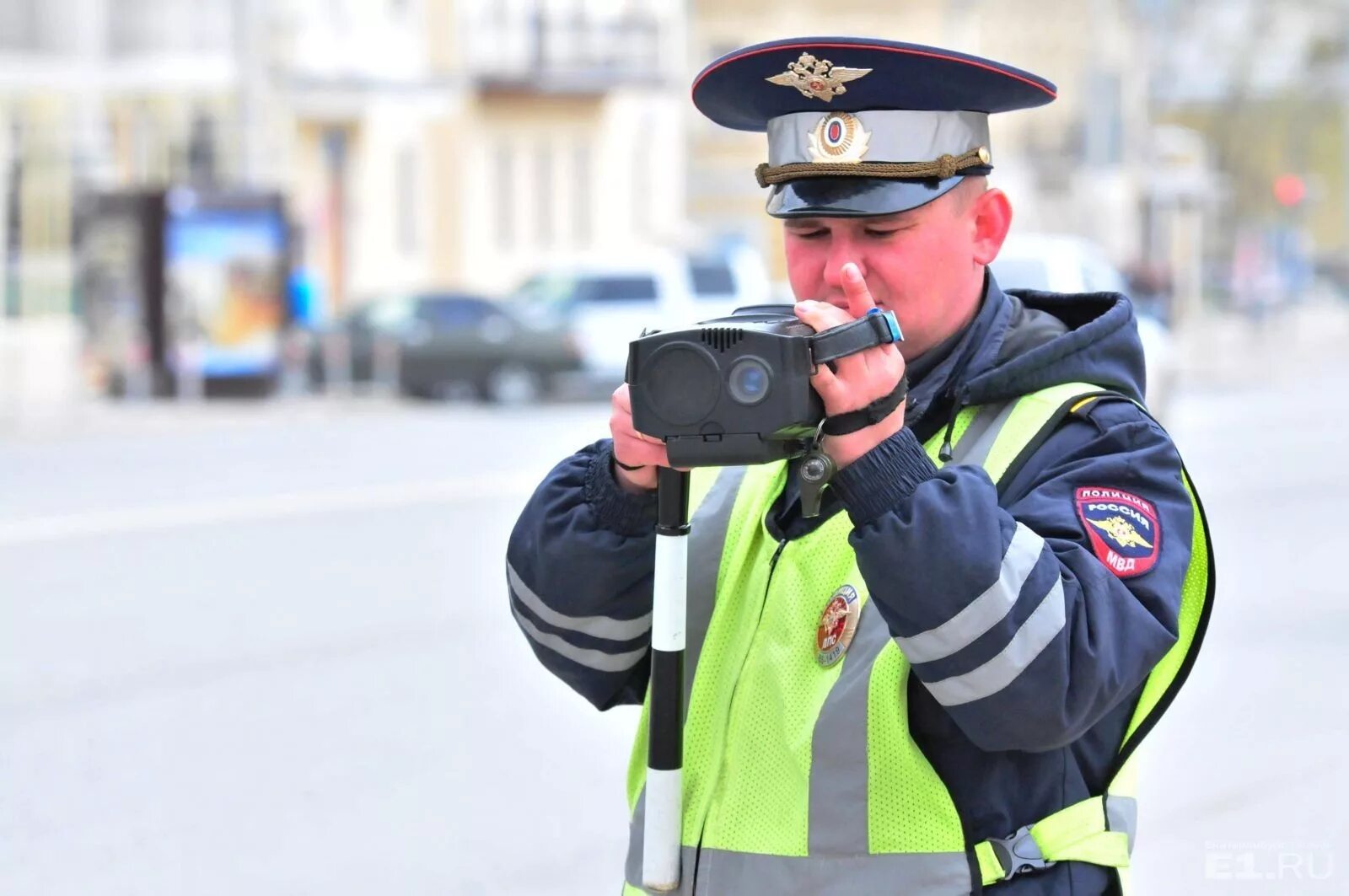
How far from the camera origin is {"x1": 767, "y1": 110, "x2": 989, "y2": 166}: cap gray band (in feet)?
8.00

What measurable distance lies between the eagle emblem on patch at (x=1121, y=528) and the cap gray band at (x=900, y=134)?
0.44m

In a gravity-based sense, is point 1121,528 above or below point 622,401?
below

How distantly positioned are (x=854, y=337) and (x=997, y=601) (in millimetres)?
313

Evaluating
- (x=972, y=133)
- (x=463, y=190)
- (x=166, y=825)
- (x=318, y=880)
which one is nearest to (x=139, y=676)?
(x=166, y=825)

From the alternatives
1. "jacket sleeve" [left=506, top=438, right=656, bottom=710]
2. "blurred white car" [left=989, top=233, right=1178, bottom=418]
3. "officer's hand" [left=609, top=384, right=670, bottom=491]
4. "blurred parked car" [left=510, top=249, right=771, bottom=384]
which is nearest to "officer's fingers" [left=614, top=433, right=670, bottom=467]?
"officer's hand" [left=609, top=384, right=670, bottom=491]

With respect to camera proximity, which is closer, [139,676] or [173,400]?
[139,676]

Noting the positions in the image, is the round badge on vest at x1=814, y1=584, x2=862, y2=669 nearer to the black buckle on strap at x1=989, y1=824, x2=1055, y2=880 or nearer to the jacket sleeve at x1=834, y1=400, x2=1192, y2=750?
the jacket sleeve at x1=834, y1=400, x2=1192, y2=750

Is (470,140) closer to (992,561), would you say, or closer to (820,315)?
(820,315)

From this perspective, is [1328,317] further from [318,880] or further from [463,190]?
[318,880]

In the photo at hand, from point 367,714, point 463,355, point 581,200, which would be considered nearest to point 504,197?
point 581,200

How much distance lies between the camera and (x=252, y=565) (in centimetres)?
1062

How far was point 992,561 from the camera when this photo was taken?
2172 millimetres

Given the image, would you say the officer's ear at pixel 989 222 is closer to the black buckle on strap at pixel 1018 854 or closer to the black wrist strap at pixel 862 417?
the black wrist strap at pixel 862 417

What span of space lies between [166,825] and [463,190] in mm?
35103
